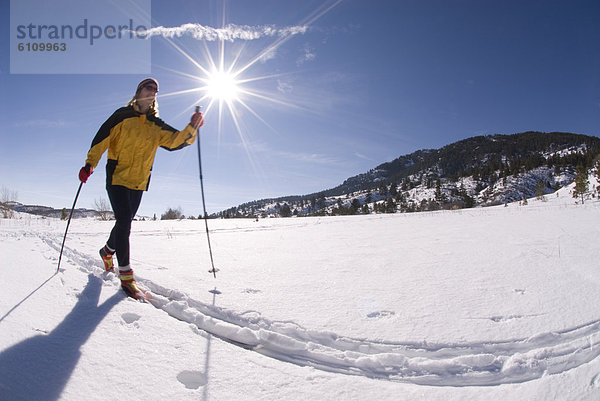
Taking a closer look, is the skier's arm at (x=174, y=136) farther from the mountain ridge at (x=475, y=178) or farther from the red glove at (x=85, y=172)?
the mountain ridge at (x=475, y=178)

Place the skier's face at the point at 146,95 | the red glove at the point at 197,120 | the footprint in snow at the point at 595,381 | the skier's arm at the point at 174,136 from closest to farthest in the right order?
the footprint in snow at the point at 595,381
the skier's face at the point at 146,95
the skier's arm at the point at 174,136
the red glove at the point at 197,120

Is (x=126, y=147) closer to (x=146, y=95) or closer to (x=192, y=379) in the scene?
(x=146, y=95)

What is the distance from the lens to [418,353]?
133 cm

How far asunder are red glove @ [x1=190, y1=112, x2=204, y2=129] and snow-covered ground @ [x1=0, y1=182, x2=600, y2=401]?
1.69 m

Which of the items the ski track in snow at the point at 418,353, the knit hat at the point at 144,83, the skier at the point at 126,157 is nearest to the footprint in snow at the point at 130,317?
the ski track in snow at the point at 418,353

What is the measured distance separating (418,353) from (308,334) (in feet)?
1.87

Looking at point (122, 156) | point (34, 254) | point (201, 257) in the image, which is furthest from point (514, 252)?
point (34, 254)

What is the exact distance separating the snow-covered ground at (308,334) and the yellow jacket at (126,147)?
976 mm

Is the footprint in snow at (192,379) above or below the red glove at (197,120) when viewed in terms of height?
below

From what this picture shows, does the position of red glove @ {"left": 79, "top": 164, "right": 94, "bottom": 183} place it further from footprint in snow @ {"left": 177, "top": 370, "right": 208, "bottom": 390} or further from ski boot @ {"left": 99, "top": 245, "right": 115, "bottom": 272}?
footprint in snow @ {"left": 177, "top": 370, "right": 208, "bottom": 390}

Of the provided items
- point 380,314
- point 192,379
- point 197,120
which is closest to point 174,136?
point 197,120

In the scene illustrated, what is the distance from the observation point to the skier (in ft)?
8.08

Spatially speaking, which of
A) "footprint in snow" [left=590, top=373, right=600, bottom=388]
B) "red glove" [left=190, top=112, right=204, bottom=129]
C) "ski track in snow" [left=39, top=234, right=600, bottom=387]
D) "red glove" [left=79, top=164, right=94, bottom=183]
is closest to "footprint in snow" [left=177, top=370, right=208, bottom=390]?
"ski track in snow" [left=39, top=234, right=600, bottom=387]

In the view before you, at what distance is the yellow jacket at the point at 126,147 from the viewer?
2.48 metres
